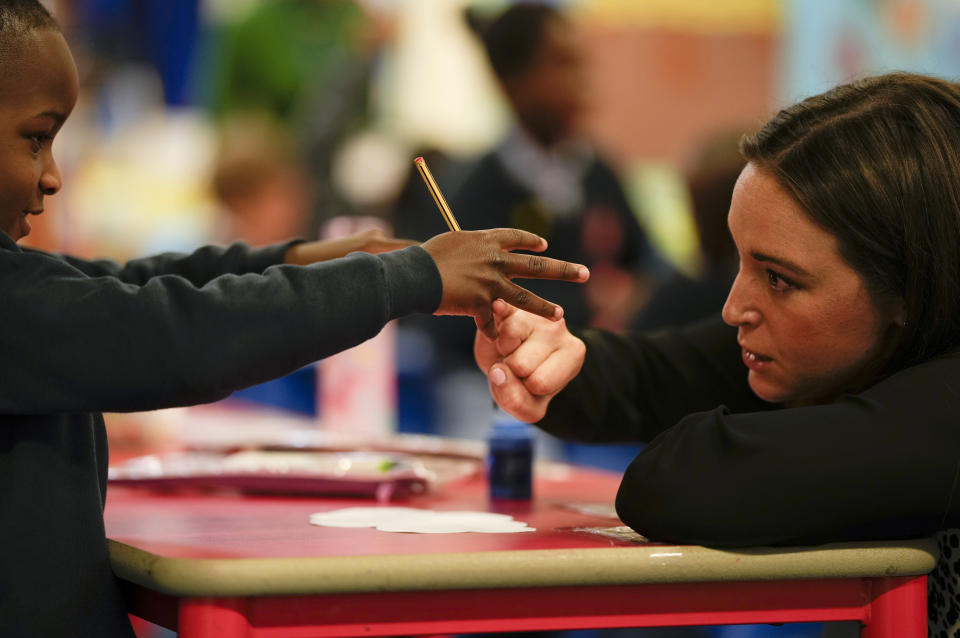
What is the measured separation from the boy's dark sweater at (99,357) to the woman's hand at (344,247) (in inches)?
13.7

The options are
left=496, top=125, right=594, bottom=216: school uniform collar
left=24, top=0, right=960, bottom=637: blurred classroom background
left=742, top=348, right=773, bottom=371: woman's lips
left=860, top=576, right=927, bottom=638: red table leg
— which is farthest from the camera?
left=24, top=0, right=960, bottom=637: blurred classroom background

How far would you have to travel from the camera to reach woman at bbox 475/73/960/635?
896mm

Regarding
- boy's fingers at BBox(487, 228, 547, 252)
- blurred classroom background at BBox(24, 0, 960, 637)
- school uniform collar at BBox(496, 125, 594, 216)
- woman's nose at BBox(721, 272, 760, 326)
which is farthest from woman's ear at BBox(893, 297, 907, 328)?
blurred classroom background at BBox(24, 0, 960, 637)

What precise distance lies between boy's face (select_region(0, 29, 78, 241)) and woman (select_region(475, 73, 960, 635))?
1.42ft

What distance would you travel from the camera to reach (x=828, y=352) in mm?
1090

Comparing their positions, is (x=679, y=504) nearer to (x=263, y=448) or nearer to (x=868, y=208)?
(x=868, y=208)

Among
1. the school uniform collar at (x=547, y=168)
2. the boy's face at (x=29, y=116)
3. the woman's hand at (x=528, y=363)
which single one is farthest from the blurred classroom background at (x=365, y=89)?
the boy's face at (x=29, y=116)

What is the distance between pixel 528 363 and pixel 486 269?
0.20 metres

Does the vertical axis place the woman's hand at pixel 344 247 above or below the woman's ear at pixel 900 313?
above

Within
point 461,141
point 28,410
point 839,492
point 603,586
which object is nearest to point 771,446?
point 839,492

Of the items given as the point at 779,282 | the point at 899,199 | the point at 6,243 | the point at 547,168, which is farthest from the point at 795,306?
the point at 547,168

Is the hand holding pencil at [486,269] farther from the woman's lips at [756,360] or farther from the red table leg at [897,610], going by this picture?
the red table leg at [897,610]

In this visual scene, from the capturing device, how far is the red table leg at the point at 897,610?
92 cm

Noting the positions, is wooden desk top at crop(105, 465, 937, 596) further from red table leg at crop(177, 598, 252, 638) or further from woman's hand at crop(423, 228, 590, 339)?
woman's hand at crop(423, 228, 590, 339)
